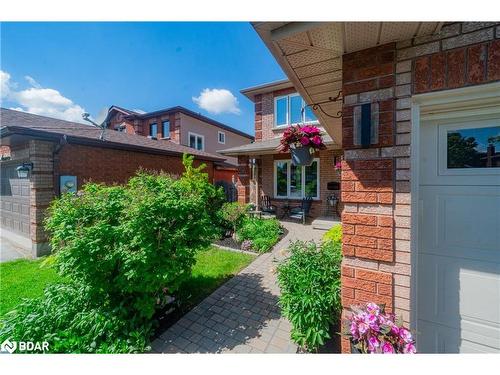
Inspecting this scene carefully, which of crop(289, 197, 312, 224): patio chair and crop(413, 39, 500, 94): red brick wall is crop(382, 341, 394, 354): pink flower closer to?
crop(413, 39, 500, 94): red brick wall

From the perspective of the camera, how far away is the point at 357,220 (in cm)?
191

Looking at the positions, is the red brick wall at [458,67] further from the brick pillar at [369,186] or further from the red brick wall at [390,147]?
the brick pillar at [369,186]

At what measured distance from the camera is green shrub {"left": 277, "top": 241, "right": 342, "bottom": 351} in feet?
7.66

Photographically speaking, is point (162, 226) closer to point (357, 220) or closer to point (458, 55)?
point (357, 220)

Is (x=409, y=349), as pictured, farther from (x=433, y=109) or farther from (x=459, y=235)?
(x=433, y=109)

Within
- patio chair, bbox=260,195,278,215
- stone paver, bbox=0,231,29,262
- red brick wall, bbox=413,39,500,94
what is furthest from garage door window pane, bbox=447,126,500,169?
stone paver, bbox=0,231,29,262

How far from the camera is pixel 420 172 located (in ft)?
6.43

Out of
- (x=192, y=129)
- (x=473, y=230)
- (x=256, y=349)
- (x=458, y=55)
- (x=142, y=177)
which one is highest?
(x=192, y=129)

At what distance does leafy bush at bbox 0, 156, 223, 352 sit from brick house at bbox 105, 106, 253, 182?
1238cm

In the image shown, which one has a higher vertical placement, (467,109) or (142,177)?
(467,109)

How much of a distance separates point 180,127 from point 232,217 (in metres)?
10.6

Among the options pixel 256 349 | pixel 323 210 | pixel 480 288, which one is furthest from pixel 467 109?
pixel 323 210
